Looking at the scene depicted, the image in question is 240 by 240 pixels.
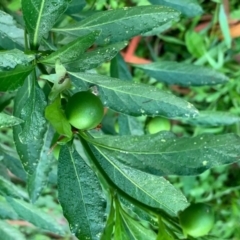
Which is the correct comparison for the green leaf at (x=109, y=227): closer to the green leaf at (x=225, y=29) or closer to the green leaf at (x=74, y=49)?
the green leaf at (x=74, y=49)

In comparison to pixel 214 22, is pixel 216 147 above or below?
above

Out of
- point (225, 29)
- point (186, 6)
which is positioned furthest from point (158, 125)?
point (225, 29)

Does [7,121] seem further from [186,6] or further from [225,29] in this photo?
[225,29]

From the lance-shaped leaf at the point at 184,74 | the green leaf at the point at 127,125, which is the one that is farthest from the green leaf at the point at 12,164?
the lance-shaped leaf at the point at 184,74

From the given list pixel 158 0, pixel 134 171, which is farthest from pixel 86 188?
pixel 158 0

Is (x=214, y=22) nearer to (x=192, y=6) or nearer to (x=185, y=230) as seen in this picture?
(x=192, y=6)
